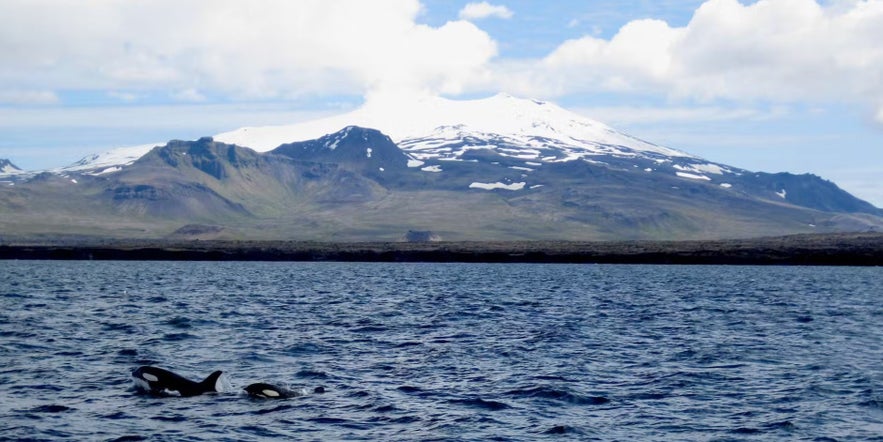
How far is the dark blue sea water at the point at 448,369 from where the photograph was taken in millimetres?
28734

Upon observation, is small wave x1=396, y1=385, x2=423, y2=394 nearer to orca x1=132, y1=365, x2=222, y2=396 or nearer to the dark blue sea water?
the dark blue sea water

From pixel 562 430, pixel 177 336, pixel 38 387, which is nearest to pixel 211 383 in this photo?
pixel 38 387

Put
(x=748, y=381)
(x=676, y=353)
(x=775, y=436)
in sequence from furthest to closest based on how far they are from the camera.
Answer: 1. (x=676, y=353)
2. (x=748, y=381)
3. (x=775, y=436)

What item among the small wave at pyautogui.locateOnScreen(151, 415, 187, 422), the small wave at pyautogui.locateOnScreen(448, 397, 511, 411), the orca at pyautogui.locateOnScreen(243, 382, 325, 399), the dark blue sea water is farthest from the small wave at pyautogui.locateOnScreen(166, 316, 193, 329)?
the small wave at pyautogui.locateOnScreen(448, 397, 511, 411)

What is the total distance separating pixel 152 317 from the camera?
60469 millimetres

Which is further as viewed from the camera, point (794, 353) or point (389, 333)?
point (389, 333)

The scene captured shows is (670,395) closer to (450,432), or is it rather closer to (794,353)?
(450,432)

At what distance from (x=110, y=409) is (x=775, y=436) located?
18.6 m

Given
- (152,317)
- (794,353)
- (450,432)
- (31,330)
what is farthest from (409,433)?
(152,317)

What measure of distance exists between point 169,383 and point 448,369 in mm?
10587

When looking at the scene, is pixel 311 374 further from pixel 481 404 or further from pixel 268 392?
pixel 481 404

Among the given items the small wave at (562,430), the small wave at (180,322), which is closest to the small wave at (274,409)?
the small wave at (562,430)

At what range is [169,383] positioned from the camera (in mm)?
33438

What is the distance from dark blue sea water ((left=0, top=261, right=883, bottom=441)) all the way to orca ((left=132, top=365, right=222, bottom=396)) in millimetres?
517
